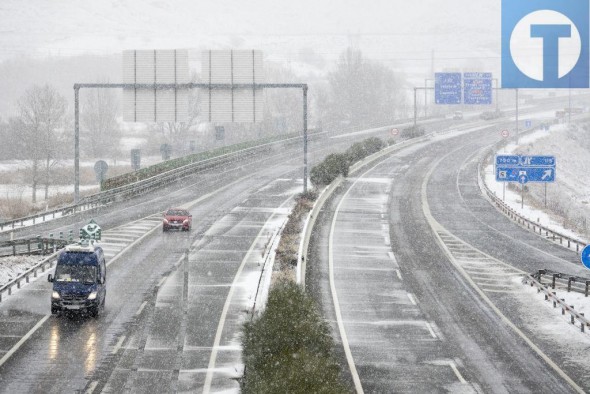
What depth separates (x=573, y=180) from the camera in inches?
4230

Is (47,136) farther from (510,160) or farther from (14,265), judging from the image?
(14,265)

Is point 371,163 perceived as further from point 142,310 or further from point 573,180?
point 142,310

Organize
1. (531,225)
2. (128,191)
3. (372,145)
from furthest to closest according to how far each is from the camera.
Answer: (372,145) → (128,191) → (531,225)

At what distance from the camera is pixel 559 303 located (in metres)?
34.0

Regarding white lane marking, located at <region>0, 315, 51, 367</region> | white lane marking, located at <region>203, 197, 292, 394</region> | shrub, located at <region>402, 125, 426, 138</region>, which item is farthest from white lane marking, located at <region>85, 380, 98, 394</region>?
shrub, located at <region>402, 125, 426, 138</region>

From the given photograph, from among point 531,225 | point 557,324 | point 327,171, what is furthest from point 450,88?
point 557,324

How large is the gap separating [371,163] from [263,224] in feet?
119

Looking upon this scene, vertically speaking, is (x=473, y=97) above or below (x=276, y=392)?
above

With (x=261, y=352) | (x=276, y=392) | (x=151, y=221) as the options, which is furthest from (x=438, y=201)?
(x=276, y=392)

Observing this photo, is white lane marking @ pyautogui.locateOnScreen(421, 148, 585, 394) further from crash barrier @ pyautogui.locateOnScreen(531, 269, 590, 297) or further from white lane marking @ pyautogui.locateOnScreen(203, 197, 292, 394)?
white lane marking @ pyautogui.locateOnScreen(203, 197, 292, 394)

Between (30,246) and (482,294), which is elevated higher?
(30,246)

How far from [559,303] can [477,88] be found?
74.2 meters

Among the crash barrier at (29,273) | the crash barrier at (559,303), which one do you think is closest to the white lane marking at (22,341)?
the crash barrier at (29,273)

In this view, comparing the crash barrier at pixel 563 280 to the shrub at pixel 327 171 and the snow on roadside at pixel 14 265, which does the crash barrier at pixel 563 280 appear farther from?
the shrub at pixel 327 171
